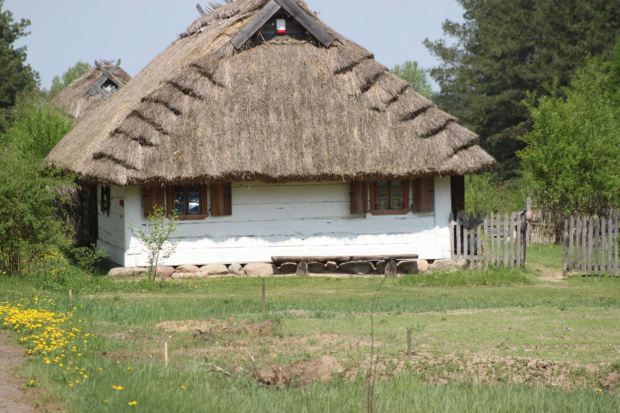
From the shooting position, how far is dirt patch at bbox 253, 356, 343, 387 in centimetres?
901

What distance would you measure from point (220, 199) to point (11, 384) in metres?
11.8

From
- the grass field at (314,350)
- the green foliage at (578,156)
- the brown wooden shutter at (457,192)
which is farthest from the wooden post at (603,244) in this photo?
the green foliage at (578,156)

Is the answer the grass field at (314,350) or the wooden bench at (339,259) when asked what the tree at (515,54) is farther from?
the grass field at (314,350)

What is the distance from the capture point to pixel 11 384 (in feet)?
25.9

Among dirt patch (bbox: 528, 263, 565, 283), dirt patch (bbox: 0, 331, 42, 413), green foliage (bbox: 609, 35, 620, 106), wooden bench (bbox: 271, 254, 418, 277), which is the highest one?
green foliage (bbox: 609, 35, 620, 106)

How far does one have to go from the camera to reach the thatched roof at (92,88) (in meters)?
38.4

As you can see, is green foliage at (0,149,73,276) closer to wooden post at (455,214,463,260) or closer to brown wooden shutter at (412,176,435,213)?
brown wooden shutter at (412,176,435,213)

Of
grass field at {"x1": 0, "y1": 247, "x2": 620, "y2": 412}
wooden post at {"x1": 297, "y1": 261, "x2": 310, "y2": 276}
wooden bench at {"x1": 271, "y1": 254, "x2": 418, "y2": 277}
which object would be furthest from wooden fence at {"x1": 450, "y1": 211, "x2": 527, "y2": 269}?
wooden post at {"x1": 297, "y1": 261, "x2": 310, "y2": 276}

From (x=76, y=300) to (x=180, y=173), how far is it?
5186 mm

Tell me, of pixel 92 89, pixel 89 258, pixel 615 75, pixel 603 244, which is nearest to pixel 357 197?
pixel 603 244

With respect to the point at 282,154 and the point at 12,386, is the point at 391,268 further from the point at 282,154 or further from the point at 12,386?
the point at 12,386

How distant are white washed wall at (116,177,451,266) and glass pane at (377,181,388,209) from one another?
341 mm

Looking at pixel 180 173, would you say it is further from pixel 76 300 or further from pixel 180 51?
pixel 180 51

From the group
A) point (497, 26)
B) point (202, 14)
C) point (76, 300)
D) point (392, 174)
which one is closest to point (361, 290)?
point (392, 174)
